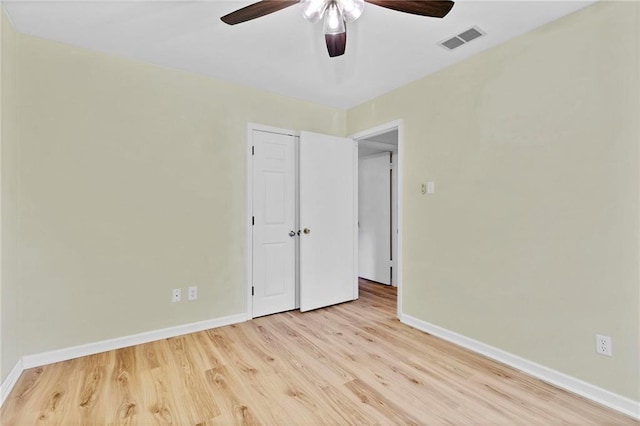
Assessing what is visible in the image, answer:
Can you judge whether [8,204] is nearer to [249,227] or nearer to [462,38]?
[249,227]

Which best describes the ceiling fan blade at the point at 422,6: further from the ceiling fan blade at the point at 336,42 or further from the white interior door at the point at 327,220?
the white interior door at the point at 327,220

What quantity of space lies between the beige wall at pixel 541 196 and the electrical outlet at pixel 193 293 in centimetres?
212

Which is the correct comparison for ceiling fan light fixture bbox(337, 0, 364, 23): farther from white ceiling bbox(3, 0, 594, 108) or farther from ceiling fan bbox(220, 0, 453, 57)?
white ceiling bbox(3, 0, 594, 108)

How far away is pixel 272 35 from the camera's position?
2.27 metres

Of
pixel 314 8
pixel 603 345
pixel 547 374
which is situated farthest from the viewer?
pixel 547 374

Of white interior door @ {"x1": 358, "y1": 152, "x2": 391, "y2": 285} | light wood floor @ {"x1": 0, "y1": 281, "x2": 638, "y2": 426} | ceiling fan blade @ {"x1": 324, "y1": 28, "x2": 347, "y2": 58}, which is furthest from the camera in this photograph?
white interior door @ {"x1": 358, "y1": 152, "x2": 391, "y2": 285}

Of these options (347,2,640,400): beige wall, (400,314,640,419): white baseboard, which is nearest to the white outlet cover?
(347,2,640,400): beige wall

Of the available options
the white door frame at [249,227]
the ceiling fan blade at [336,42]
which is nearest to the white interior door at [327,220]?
the white door frame at [249,227]

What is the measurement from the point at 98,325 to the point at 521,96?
3.68 metres

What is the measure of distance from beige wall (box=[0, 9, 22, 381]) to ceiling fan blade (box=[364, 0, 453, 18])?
2320mm

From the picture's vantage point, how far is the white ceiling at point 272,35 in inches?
77.9

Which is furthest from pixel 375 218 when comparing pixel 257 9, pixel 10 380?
pixel 10 380

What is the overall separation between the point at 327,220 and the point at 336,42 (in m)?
2.08

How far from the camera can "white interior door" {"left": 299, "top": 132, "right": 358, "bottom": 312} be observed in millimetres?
3492
